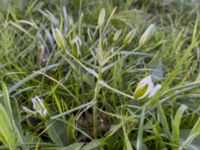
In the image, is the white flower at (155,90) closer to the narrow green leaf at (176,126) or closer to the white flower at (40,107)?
the narrow green leaf at (176,126)

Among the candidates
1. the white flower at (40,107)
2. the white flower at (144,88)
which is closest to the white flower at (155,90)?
the white flower at (144,88)

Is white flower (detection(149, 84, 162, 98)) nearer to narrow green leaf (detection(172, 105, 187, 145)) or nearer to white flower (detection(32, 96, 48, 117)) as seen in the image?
narrow green leaf (detection(172, 105, 187, 145))

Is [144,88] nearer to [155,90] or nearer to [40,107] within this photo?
[155,90]

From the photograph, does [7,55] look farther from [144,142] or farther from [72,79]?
[144,142]

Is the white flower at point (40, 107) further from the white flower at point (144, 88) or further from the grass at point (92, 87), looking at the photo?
the white flower at point (144, 88)

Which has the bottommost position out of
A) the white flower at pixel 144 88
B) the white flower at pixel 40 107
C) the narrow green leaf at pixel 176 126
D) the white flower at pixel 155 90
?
the narrow green leaf at pixel 176 126

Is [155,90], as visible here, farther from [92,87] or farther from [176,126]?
[92,87]

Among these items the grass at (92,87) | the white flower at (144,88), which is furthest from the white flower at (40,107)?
the white flower at (144,88)

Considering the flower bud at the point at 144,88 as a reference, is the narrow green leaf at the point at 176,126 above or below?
below

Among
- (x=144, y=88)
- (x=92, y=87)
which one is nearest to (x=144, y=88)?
(x=144, y=88)

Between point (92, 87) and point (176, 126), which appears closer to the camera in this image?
point (176, 126)
